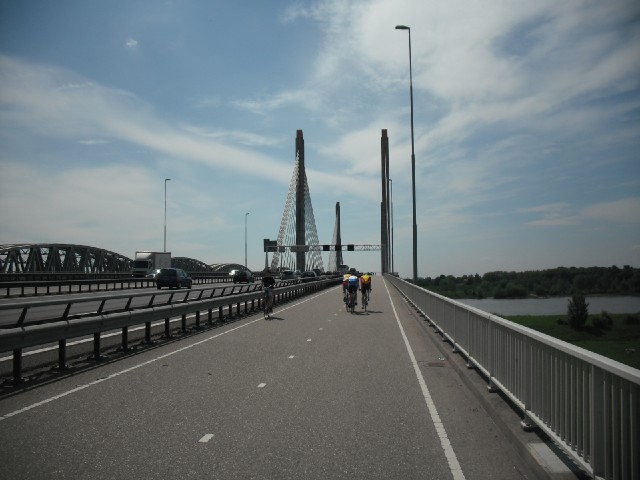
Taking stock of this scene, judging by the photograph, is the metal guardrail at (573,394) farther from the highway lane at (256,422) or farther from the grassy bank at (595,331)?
the grassy bank at (595,331)

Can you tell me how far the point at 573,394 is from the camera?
16.1ft

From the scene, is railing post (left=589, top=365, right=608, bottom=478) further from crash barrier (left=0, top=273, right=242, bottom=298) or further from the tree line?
the tree line

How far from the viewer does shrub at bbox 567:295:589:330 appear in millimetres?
144625

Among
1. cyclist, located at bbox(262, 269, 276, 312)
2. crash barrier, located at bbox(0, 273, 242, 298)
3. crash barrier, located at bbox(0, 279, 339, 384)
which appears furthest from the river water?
crash barrier, located at bbox(0, 279, 339, 384)

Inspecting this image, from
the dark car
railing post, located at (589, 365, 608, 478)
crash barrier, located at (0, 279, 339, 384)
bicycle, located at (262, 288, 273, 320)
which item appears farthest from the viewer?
the dark car

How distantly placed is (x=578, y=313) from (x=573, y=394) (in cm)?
15356

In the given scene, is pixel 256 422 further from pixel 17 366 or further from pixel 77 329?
pixel 77 329

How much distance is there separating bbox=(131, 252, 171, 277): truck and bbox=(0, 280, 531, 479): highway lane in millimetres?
54045

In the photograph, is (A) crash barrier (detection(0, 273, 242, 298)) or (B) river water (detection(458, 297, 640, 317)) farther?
(B) river water (detection(458, 297, 640, 317))

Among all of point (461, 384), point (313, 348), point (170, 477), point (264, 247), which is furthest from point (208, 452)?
point (264, 247)

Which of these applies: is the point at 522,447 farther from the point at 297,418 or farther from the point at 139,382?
the point at 139,382

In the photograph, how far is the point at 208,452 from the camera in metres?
5.75

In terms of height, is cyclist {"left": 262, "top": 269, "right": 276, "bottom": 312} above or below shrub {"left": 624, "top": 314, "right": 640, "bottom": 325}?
above

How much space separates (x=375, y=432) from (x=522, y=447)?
5.21 ft
